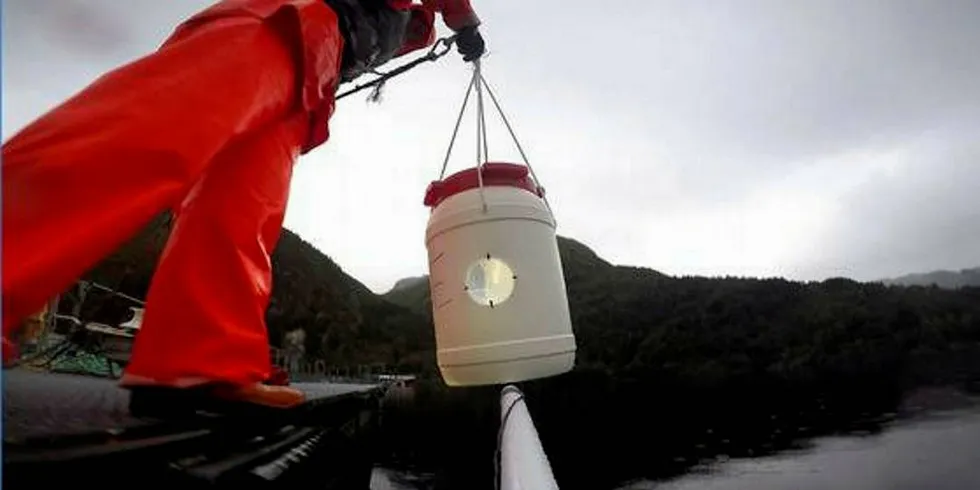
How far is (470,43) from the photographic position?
2062 millimetres

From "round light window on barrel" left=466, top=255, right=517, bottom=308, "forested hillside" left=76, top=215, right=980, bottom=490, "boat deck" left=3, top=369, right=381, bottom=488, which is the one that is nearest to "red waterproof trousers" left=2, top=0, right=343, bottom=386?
"boat deck" left=3, top=369, right=381, bottom=488

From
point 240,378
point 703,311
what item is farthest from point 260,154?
point 703,311

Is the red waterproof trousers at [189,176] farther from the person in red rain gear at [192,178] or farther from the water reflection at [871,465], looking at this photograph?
the water reflection at [871,465]

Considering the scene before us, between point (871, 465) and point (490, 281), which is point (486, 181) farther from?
point (871, 465)

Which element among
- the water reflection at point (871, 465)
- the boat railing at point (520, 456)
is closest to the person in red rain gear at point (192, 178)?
the boat railing at point (520, 456)

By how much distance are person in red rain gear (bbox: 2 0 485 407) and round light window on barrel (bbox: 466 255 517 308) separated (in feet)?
2.12

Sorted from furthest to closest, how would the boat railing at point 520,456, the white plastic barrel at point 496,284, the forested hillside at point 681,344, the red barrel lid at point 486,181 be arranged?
the forested hillside at point 681,344
the red barrel lid at point 486,181
the white plastic barrel at point 496,284
the boat railing at point 520,456

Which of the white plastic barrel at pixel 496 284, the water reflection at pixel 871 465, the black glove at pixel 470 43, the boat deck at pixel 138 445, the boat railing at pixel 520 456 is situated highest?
the black glove at pixel 470 43

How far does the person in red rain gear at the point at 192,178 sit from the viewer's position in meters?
0.71

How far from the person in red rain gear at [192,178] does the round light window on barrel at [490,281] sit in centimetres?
65

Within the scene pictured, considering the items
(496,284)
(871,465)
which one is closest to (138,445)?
(496,284)

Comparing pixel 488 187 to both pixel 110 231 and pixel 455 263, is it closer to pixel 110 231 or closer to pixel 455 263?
pixel 455 263

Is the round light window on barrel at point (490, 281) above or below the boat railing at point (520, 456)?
above

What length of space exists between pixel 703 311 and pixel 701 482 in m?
37.2
